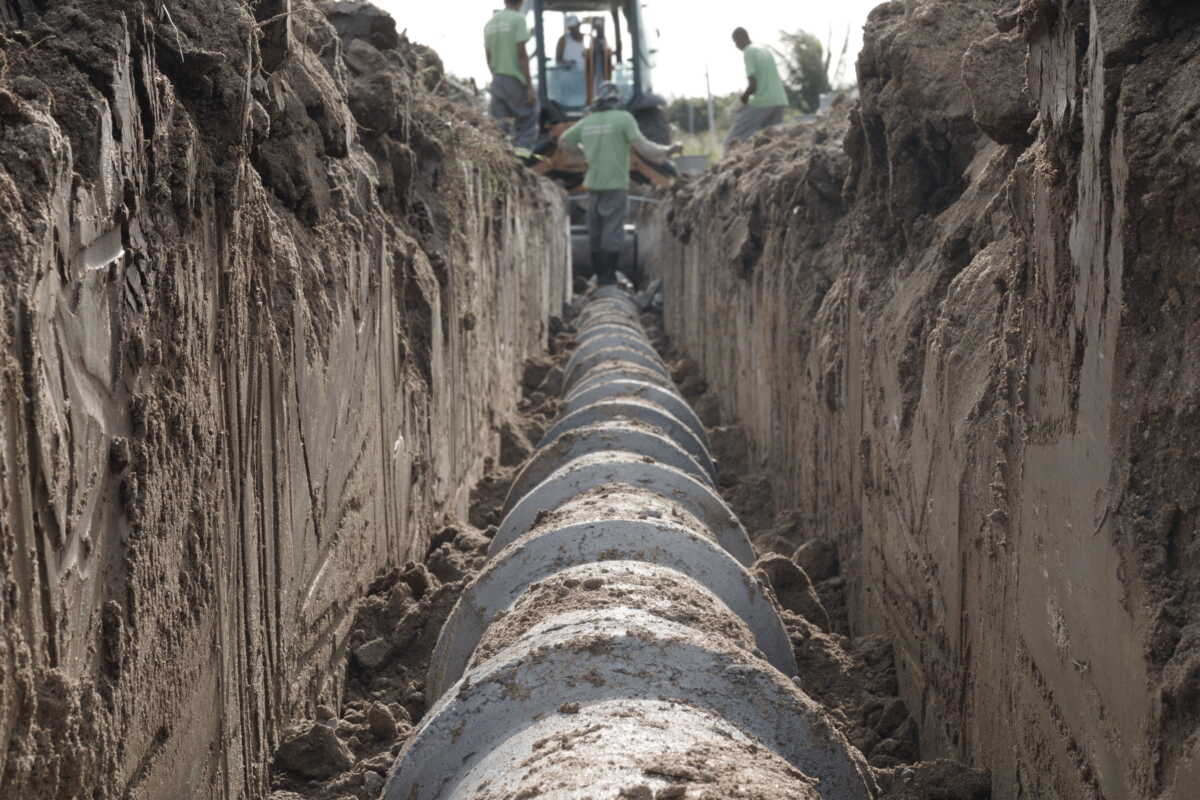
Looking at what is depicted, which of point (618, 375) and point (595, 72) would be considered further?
point (595, 72)

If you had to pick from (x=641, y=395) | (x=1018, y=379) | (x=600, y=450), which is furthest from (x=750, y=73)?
(x=1018, y=379)

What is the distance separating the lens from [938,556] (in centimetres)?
358

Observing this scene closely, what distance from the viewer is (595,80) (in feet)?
58.5

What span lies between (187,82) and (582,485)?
1892 mm

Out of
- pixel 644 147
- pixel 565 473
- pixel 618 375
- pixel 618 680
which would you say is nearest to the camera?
pixel 618 680

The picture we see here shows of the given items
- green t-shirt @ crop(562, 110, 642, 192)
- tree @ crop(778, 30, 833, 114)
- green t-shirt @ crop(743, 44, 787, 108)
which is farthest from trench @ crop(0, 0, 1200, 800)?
tree @ crop(778, 30, 833, 114)

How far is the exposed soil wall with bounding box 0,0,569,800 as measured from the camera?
1.92 metres

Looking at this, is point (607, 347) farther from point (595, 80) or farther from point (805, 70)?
point (805, 70)

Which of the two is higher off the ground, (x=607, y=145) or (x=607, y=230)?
(x=607, y=145)

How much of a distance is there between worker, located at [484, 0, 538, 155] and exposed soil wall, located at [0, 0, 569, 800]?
11080 millimetres

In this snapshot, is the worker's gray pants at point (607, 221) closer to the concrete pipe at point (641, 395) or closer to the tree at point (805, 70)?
the concrete pipe at point (641, 395)

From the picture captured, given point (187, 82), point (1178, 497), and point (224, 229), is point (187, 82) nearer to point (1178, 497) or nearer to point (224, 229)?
point (224, 229)

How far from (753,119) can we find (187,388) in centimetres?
1406

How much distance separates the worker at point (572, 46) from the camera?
18000 millimetres
